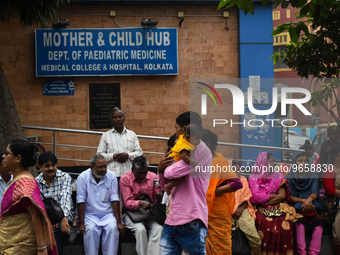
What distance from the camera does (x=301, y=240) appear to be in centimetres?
731

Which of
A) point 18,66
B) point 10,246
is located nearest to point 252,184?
point 10,246

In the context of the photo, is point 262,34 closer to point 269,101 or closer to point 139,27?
point 269,101

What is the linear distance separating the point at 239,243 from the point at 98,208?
2.04 meters

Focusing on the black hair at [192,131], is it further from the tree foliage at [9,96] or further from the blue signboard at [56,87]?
the blue signboard at [56,87]

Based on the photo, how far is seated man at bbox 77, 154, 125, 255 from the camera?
6859 mm

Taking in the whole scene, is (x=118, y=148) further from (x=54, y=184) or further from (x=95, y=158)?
(x=54, y=184)

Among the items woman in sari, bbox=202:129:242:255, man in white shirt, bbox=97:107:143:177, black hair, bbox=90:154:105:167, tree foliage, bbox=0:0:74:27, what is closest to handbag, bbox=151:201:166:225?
black hair, bbox=90:154:105:167

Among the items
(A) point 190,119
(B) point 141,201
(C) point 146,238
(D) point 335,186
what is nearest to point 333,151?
(D) point 335,186

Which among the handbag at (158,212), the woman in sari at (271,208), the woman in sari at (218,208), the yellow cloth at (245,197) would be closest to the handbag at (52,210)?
the woman in sari at (218,208)

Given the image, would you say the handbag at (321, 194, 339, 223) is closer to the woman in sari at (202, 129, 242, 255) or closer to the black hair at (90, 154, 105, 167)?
the woman in sari at (202, 129, 242, 255)

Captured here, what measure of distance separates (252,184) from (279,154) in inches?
182

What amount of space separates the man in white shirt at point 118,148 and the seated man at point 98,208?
770 mm

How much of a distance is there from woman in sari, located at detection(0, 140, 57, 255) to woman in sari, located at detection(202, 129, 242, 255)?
1.86 m

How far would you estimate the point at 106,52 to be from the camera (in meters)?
11.6
